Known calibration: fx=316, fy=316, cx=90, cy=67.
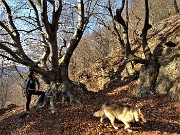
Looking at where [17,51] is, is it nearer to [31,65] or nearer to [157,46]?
[31,65]

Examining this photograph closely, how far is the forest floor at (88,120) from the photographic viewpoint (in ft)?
33.2

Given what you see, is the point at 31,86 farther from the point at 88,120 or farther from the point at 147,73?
the point at 147,73

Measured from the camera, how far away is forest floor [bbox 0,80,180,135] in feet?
33.2

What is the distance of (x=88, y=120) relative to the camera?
437 inches

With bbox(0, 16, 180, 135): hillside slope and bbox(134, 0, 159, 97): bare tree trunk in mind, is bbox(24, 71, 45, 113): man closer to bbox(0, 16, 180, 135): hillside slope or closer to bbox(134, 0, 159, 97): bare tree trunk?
bbox(0, 16, 180, 135): hillside slope

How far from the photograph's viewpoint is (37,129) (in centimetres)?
1135

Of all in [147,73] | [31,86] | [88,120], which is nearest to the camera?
[88,120]

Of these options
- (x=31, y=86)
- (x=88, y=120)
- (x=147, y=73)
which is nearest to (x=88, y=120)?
(x=88, y=120)

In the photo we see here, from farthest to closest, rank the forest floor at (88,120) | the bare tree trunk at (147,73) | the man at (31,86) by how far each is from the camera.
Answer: the bare tree trunk at (147,73), the man at (31,86), the forest floor at (88,120)

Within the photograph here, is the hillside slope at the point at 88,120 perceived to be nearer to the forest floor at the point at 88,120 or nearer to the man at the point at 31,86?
the forest floor at the point at 88,120

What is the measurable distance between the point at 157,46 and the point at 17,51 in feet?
27.4

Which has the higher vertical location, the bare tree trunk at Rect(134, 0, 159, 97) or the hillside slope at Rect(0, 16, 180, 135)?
the bare tree trunk at Rect(134, 0, 159, 97)

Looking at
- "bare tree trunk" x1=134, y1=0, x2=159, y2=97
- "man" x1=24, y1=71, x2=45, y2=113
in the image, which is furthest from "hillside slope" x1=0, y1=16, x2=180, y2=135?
"man" x1=24, y1=71, x2=45, y2=113

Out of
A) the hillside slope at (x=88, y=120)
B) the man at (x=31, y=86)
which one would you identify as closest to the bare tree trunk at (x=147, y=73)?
the hillside slope at (x=88, y=120)
